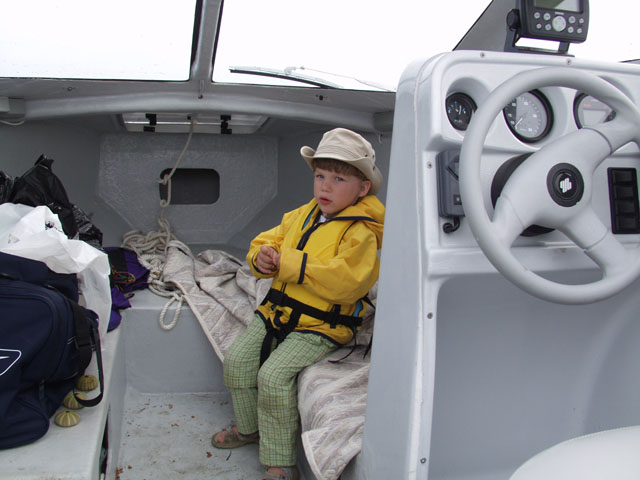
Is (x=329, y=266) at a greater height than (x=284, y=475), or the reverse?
(x=329, y=266)

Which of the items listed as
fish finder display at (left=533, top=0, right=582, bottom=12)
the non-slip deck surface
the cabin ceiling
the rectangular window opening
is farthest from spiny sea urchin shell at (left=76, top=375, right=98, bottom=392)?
the rectangular window opening

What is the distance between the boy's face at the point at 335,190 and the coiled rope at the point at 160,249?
83 cm

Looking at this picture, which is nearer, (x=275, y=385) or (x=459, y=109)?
(x=459, y=109)

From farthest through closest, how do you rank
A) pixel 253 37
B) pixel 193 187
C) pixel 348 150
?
pixel 193 187 → pixel 253 37 → pixel 348 150

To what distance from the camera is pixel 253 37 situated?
212cm

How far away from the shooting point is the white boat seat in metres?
0.72

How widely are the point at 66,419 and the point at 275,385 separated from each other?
55cm

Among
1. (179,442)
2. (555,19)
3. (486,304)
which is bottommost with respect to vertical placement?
(179,442)

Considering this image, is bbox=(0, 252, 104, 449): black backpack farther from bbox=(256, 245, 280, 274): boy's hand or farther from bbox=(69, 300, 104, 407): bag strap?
bbox=(256, 245, 280, 274): boy's hand

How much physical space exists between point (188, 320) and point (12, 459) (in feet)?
3.54

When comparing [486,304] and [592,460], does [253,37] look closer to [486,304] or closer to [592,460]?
[486,304]

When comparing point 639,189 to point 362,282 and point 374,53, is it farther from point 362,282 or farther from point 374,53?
point 374,53

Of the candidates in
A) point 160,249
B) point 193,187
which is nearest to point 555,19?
point 160,249

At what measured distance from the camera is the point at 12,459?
1.18m
